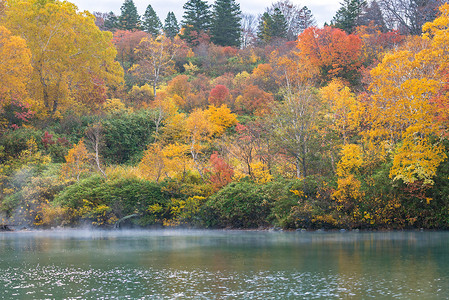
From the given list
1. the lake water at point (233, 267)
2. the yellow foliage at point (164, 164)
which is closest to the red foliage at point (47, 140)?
the yellow foliage at point (164, 164)

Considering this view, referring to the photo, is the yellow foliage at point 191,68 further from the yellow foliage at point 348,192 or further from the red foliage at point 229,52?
the yellow foliage at point 348,192

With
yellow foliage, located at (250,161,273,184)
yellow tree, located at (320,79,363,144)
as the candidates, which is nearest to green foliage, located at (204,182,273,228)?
yellow foliage, located at (250,161,273,184)

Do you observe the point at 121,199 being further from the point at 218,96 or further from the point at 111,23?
the point at 111,23

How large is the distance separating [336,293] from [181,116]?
31.5 metres

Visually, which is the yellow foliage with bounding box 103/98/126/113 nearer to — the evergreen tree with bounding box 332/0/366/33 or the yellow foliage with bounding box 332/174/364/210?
the yellow foliage with bounding box 332/174/364/210

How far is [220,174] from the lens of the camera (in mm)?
29156

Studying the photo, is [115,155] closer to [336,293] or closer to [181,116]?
[181,116]

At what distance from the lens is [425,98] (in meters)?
24.2

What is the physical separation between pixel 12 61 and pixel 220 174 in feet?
57.8

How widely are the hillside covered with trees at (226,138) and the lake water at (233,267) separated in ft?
10.1

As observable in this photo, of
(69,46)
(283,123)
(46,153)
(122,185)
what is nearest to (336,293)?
(283,123)

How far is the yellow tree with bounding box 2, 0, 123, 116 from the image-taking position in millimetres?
39875

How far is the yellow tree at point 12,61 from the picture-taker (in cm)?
3478

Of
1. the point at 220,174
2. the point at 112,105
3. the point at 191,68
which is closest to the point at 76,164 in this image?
the point at 220,174
